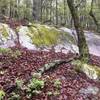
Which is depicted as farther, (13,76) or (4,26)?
(4,26)

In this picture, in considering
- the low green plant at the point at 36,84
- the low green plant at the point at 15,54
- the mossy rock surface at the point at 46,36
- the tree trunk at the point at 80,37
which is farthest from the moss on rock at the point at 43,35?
the low green plant at the point at 36,84

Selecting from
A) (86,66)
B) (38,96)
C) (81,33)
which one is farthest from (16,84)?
(81,33)

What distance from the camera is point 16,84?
857 centimetres

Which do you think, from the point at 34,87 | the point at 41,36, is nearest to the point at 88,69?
the point at 34,87

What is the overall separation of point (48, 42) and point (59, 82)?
253 inches

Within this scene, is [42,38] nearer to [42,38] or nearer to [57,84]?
[42,38]

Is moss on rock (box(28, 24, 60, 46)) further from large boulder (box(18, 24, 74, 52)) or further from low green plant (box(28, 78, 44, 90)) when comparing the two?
low green plant (box(28, 78, 44, 90))

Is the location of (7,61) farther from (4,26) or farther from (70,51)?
(70,51)

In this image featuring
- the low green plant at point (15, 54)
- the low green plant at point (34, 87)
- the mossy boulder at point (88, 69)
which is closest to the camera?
the low green plant at point (34, 87)

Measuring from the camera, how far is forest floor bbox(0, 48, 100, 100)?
870 centimetres

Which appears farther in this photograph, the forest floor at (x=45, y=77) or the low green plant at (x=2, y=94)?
the forest floor at (x=45, y=77)

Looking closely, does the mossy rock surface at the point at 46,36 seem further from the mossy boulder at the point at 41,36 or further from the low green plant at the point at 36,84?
the low green plant at the point at 36,84

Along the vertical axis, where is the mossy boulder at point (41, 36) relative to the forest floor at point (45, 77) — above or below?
above

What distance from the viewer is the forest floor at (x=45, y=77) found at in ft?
28.5
